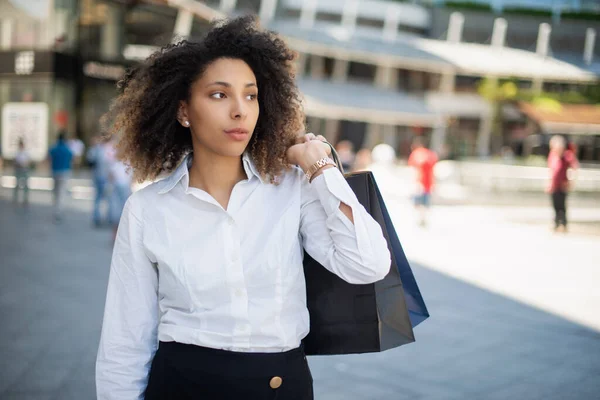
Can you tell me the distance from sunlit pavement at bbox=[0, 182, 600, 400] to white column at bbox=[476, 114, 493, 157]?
1326 inches

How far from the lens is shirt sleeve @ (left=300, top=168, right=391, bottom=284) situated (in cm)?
179

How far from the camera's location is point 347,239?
5.88 feet

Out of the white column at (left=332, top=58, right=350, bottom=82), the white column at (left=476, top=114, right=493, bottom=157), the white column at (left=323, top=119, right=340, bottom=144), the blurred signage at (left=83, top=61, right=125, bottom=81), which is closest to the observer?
the blurred signage at (left=83, top=61, right=125, bottom=81)

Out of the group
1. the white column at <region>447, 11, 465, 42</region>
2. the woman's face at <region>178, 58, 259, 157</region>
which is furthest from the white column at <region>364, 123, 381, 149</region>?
the woman's face at <region>178, 58, 259, 157</region>

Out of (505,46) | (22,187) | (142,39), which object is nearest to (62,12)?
(142,39)

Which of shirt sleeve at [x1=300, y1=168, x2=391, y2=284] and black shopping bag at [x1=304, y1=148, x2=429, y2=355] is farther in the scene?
black shopping bag at [x1=304, y1=148, x2=429, y2=355]

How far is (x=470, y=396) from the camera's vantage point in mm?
4098

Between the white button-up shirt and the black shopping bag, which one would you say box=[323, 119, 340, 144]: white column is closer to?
the black shopping bag

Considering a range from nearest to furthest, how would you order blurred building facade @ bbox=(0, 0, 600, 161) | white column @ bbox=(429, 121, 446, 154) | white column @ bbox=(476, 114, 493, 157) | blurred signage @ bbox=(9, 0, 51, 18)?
blurred signage @ bbox=(9, 0, 51, 18) < blurred building facade @ bbox=(0, 0, 600, 161) < white column @ bbox=(429, 121, 446, 154) < white column @ bbox=(476, 114, 493, 157)

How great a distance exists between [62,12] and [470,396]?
1061 inches

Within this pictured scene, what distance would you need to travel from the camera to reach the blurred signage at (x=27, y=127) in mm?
26359

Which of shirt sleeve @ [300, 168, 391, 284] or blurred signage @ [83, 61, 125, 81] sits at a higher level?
blurred signage @ [83, 61, 125, 81]

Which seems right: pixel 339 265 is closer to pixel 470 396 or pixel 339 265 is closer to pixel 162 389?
pixel 162 389

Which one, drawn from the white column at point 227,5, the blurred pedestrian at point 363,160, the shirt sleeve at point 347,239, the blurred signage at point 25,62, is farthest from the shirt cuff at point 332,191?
the white column at point 227,5
